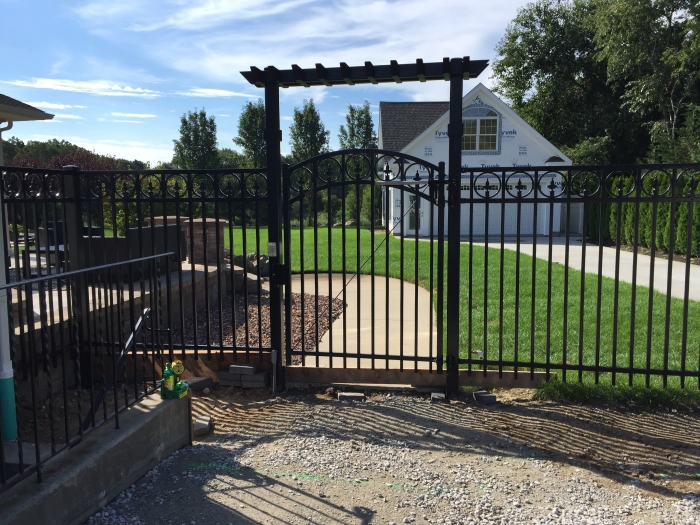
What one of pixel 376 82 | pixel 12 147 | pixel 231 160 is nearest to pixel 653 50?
pixel 376 82

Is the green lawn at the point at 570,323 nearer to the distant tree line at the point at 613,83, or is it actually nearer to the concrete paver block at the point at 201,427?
the concrete paver block at the point at 201,427

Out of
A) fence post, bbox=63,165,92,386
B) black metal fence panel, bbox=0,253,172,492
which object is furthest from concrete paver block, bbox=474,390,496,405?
fence post, bbox=63,165,92,386

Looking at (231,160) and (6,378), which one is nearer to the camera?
(6,378)

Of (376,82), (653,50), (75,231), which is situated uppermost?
(653,50)

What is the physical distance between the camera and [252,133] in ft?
132

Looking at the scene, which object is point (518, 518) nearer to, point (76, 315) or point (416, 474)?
point (416, 474)

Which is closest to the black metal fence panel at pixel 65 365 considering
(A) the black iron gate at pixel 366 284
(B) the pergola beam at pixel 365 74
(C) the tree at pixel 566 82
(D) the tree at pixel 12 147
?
(A) the black iron gate at pixel 366 284

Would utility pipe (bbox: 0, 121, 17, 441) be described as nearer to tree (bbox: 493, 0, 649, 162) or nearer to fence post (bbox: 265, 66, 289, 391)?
fence post (bbox: 265, 66, 289, 391)

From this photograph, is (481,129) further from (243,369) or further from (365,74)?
(243,369)

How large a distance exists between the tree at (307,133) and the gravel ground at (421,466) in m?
36.9

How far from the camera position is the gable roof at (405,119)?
2595 cm

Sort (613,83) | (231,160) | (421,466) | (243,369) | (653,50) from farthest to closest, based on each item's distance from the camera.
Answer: (231,160) → (613,83) → (653,50) → (243,369) → (421,466)

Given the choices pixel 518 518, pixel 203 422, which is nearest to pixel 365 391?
pixel 203 422

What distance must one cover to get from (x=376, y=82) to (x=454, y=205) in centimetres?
124
